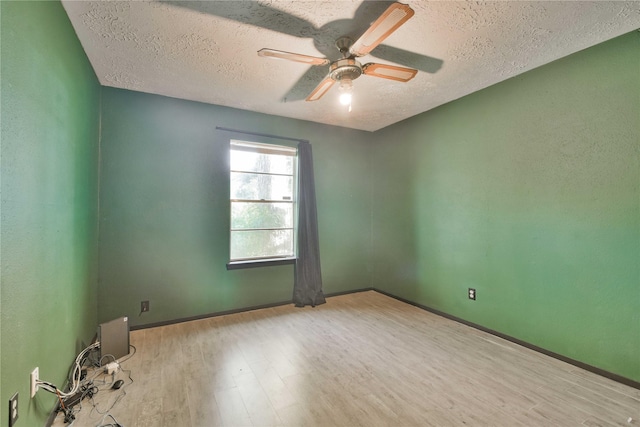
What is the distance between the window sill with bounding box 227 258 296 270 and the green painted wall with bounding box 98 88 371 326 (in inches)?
2.5

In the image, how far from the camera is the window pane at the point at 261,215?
3.55 m

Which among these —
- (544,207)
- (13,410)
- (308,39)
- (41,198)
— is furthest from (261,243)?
(544,207)

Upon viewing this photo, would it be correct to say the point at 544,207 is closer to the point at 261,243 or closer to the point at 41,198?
the point at 261,243

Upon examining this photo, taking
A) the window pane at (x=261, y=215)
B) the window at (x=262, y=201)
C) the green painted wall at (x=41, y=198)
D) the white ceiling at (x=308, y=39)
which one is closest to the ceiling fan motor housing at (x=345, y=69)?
the white ceiling at (x=308, y=39)

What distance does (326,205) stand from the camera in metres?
4.14

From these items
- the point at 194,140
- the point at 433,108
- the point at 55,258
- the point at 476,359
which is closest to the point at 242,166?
the point at 194,140

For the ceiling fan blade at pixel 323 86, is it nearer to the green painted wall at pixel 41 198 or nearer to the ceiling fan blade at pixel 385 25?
the ceiling fan blade at pixel 385 25

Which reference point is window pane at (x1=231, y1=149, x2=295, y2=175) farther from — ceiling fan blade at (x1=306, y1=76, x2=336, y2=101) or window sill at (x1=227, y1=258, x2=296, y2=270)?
ceiling fan blade at (x1=306, y1=76, x2=336, y2=101)

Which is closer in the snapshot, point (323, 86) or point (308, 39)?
point (308, 39)

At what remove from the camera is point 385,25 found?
149 centimetres

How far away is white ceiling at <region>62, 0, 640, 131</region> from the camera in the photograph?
5.73 ft

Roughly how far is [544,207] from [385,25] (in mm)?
2191

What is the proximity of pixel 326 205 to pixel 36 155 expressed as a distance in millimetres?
3139

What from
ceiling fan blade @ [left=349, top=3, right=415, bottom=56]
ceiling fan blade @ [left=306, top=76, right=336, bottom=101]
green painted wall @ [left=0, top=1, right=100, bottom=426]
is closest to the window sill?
green painted wall @ [left=0, top=1, right=100, bottom=426]
